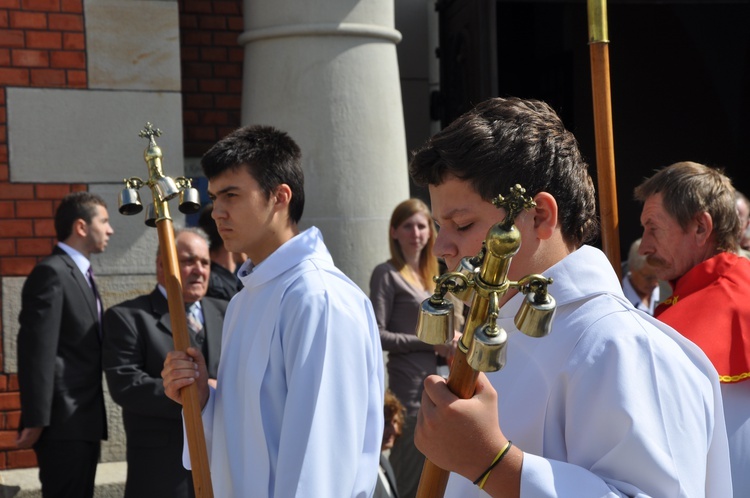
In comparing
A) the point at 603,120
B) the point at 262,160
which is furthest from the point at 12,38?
the point at 603,120

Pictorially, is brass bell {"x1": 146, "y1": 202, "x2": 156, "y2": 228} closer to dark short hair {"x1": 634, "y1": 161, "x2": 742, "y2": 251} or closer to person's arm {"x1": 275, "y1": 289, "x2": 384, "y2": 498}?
person's arm {"x1": 275, "y1": 289, "x2": 384, "y2": 498}

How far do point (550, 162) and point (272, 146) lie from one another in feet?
6.18

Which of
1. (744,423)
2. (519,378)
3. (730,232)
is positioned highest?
(730,232)

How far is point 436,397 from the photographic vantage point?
1.58 m

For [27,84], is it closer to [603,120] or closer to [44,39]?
[44,39]

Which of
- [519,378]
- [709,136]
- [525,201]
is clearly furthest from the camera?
[709,136]

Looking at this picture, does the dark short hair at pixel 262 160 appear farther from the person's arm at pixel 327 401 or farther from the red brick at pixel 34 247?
the red brick at pixel 34 247

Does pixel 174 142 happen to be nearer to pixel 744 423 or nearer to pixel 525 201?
pixel 744 423

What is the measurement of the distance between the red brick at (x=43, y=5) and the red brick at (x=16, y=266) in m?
1.44

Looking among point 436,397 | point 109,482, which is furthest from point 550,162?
point 109,482

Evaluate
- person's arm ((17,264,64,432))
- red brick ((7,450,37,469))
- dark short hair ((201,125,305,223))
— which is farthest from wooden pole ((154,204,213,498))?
red brick ((7,450,37,469))

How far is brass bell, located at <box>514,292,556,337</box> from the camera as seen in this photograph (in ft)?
4.72

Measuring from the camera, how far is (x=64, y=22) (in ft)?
20.0

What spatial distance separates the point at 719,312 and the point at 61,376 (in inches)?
136
